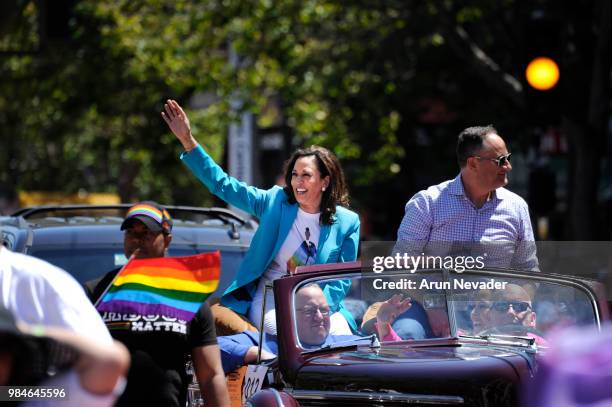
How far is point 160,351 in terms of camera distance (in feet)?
17.4

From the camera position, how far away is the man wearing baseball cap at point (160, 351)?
17.2 ft

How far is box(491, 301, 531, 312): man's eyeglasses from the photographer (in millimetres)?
5926

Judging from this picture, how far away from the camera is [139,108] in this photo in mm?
26906

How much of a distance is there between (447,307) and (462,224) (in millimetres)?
1097

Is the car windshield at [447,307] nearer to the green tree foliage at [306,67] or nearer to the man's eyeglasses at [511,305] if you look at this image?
the man's eyeglasses at [511,305]

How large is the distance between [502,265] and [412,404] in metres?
1.49

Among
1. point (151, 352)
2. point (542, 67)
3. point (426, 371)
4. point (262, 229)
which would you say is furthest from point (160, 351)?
point (542, 67)

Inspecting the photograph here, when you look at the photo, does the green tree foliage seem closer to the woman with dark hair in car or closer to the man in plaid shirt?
the woman with dark hair in car

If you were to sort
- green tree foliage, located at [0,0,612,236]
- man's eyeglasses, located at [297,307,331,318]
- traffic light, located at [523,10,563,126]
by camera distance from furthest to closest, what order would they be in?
green tree foliage, located at [0,0,612,236] → traffic light, located at [523,10,563,126] → man's eyeglasses, located at [297,307,331,318]

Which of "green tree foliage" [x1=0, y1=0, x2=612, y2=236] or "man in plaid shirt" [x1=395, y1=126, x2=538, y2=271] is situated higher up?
"green tree foliage" [x1=0, y1=0, x2=612, y2=236]

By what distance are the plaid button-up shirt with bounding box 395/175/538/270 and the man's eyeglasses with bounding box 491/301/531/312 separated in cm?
78

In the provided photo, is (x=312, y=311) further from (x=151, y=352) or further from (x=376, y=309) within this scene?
(x=151, y=352)

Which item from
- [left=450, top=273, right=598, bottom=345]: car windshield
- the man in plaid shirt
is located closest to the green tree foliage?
the man in plaid shirt

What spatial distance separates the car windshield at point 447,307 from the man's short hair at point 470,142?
3.66 feet
